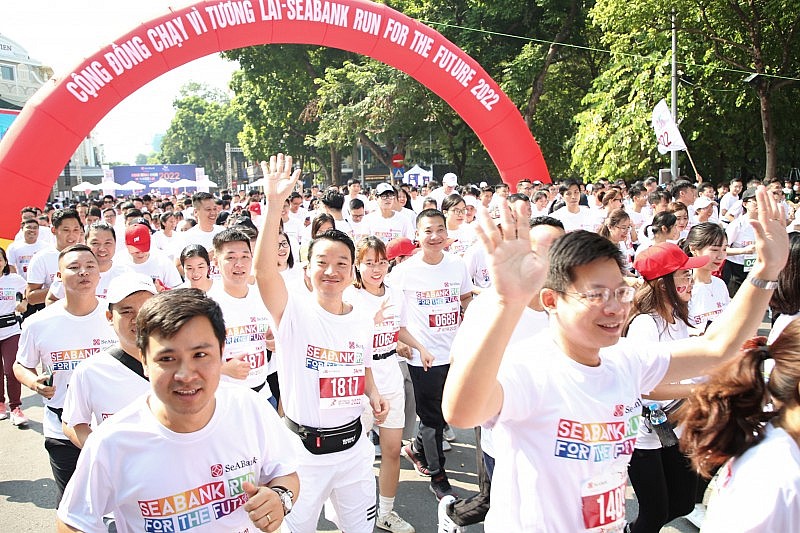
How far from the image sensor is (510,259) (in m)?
1.74

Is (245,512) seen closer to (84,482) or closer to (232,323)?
(84,482)

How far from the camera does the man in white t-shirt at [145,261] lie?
629 centimetres

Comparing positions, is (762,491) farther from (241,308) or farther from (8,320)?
(8,320)

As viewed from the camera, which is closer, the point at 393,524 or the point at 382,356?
the point at 393,524

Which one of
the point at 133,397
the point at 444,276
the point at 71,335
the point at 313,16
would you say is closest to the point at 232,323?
the point at 71,335

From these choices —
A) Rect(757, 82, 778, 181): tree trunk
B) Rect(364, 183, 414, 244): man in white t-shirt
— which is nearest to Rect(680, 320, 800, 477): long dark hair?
Rect(364, 183, 414, 244): man in white t-shirt

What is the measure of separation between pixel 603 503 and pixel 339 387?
5.37ft

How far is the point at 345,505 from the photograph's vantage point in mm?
3441

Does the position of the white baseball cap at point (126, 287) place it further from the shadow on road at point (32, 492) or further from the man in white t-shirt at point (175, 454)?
the shadow on road at point (32, 492)

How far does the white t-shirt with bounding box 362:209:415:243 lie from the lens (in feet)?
28.9

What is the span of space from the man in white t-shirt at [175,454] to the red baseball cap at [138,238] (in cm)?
441

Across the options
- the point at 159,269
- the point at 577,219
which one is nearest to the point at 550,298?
the point at 159,269

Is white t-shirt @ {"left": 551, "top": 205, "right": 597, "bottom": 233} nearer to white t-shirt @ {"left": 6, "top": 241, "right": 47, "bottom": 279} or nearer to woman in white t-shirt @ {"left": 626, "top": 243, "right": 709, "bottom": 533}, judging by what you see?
woman in white t-shirt @ {"left": 626, "top": 243, "right": 709, "bottom": 533}

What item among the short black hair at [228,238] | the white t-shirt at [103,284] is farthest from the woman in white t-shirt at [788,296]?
the white t-shirt at [103,284]
